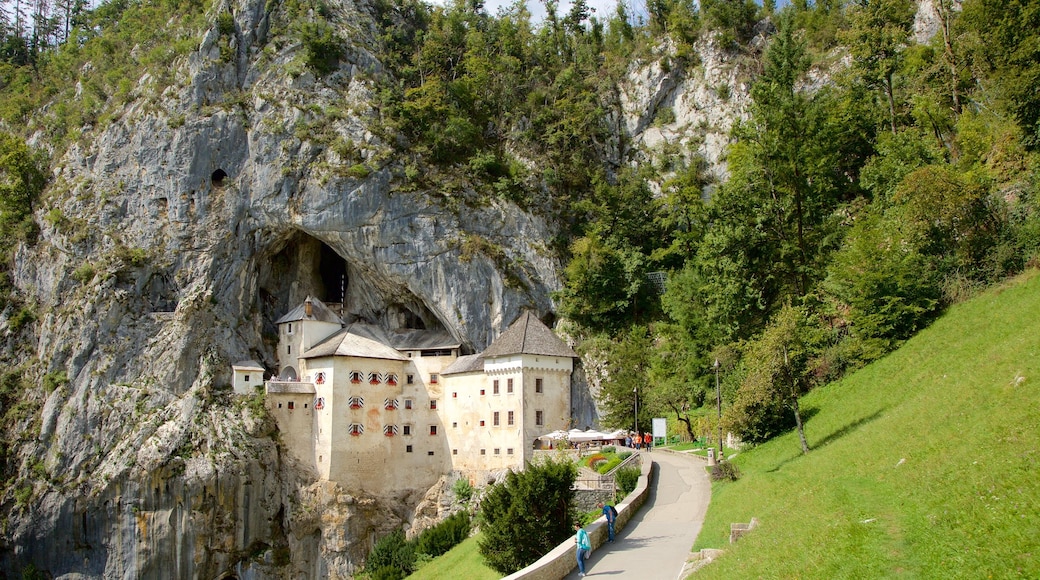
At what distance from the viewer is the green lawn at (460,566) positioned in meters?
29.3

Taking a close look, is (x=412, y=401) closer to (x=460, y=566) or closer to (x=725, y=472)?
(x=460, y=566)

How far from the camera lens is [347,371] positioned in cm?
5078

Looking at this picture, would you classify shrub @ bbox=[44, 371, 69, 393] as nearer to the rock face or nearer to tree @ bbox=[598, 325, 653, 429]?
the rock face

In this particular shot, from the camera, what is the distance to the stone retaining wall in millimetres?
19297

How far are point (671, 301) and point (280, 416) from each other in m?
26.3

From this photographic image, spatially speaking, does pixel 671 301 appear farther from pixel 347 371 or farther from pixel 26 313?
pixel 26 313

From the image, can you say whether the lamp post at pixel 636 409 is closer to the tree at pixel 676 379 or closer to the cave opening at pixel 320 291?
the tree at pixel 676 379

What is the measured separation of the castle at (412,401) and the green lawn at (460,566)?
847cm

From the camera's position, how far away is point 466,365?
51.1 metres

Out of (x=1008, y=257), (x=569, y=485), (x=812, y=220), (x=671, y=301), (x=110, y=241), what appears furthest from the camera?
(x=110, y=241)

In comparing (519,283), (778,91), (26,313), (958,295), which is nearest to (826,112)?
(778,91)

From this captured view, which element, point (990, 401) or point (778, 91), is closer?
point (990, 401)

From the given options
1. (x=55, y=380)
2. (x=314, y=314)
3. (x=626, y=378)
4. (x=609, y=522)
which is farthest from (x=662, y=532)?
(x=55, y=380)

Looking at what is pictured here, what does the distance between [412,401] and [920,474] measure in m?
39.5
